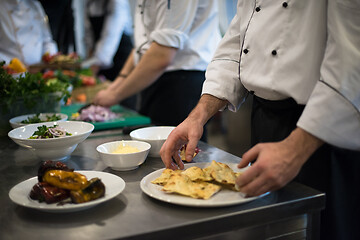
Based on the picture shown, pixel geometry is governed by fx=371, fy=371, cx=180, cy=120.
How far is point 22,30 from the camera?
3.36 meters

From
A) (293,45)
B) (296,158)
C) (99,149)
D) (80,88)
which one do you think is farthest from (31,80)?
(296,158)

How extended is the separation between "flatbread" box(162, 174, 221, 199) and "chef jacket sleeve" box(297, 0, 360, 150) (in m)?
0.28

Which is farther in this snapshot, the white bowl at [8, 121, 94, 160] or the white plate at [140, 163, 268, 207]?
the white bowl at [8, 121, 94, 160]

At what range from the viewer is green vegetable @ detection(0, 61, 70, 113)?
177 centimetres

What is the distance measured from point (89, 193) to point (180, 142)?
1.30 ft

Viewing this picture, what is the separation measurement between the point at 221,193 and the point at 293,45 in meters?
0.53

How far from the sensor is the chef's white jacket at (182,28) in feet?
6.66

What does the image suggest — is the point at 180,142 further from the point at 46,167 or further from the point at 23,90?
the point at 23,90

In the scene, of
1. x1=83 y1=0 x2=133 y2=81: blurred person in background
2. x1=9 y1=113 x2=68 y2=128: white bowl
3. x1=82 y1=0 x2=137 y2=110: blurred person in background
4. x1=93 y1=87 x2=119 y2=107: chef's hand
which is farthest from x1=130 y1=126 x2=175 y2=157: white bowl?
x1=83 y1=0 x2=133 y2=81: blurred person in background

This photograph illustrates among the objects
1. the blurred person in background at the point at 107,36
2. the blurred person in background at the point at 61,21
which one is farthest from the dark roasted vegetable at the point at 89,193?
the blurred person in background at the point at 61,21

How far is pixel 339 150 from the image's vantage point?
114 cm

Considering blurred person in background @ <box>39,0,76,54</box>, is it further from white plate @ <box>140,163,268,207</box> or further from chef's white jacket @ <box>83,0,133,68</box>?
white plate @ <box>140,163,268,207</box>

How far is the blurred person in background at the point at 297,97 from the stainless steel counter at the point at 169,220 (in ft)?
0.19

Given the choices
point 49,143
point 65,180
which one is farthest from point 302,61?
point 49,143
